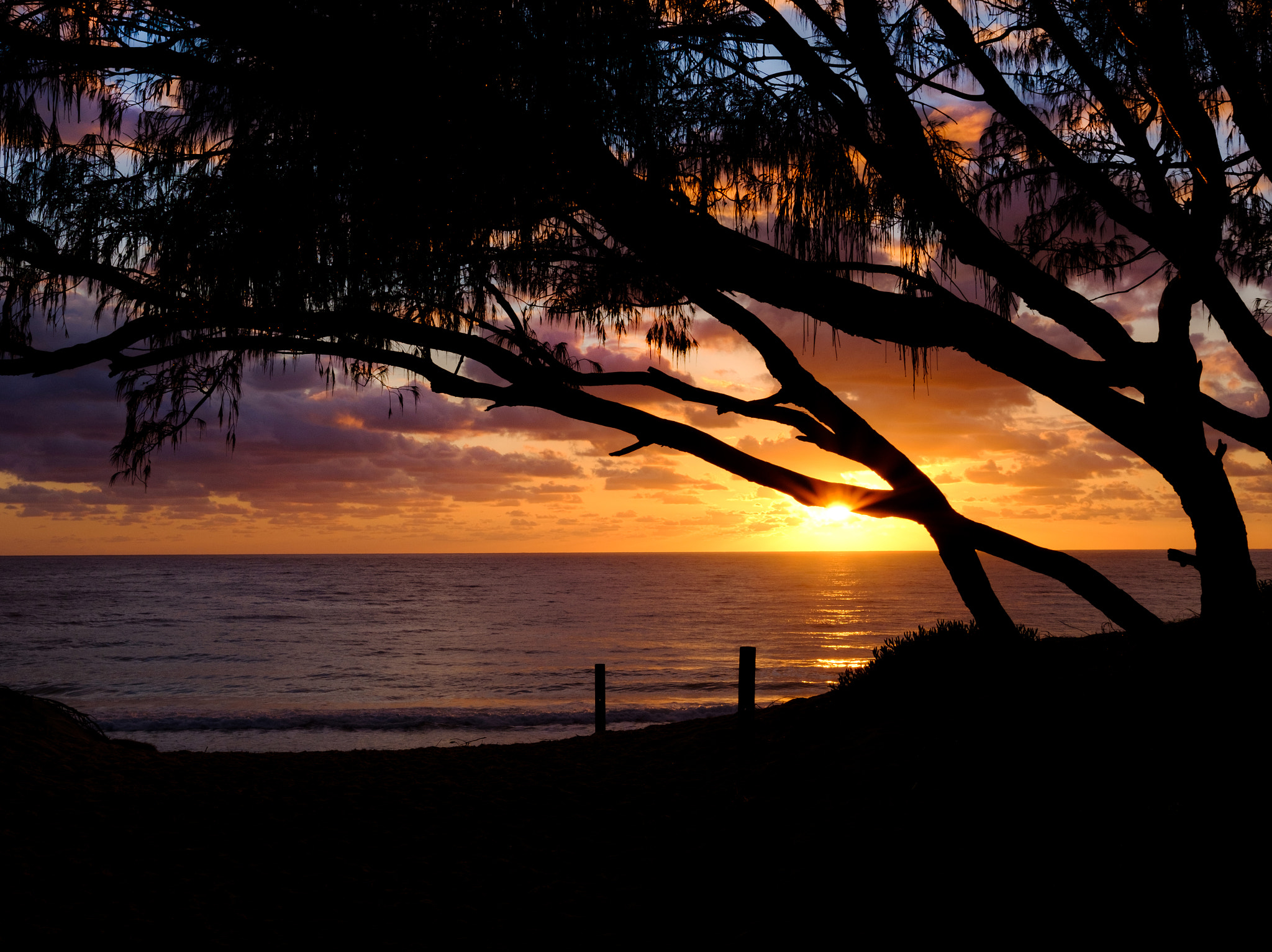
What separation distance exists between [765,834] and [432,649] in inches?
1055

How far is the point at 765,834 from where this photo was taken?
446 cm

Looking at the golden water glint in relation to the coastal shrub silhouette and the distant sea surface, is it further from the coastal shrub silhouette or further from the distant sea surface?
the coastal shrub silhouette

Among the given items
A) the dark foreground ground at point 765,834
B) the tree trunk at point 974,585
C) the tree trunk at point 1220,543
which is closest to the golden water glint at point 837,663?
the dark foreground ground at point 765,834

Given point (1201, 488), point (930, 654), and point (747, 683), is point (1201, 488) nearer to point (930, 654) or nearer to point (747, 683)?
point (930, 654)

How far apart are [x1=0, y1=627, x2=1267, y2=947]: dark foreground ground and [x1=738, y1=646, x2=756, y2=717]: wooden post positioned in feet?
2.15

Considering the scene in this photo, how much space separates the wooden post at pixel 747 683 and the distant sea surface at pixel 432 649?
702 cm

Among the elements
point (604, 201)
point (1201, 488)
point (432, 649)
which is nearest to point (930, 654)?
point (1201, 488)

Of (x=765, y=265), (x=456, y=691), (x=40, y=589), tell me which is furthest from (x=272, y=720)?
(x=40, y=589)

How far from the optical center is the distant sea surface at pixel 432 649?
1656cm

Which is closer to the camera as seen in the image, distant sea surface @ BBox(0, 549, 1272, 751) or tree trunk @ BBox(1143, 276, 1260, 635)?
tree trunk @ BBox(1143, 276, 1260, 635)

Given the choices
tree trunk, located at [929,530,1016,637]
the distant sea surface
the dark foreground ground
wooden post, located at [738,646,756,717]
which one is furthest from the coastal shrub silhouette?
the distant sea surface

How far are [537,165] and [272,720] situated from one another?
16.2 metres

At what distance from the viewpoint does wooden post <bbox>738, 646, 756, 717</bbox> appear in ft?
23.3

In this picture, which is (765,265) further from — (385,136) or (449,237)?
(385,136)
